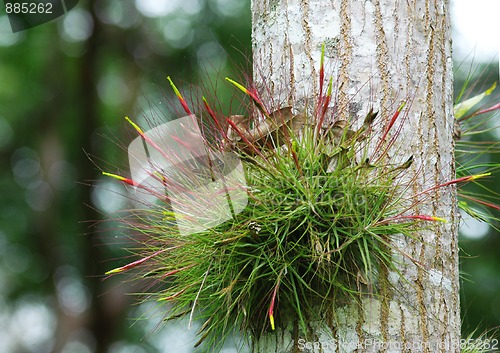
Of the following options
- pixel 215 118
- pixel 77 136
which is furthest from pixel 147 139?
pixel 77 136

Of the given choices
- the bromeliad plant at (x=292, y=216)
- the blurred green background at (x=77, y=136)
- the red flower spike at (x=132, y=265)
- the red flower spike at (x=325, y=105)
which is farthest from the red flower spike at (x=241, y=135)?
the blurred green background at (x=77, y=136)

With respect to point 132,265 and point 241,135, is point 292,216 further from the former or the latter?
point 132,265

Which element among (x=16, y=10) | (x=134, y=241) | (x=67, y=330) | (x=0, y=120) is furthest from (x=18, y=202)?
(x=134, y=241)

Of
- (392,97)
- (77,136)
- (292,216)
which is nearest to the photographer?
(292,216)

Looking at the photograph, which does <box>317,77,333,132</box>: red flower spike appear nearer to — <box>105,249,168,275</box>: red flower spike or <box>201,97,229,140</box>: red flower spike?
<box>201,97,229,140</box>: red flower spike

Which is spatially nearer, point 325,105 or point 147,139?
point 325,105

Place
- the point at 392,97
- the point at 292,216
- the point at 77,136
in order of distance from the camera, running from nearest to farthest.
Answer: the point at 292,216 < the point at 392,97 < the point at 77,136

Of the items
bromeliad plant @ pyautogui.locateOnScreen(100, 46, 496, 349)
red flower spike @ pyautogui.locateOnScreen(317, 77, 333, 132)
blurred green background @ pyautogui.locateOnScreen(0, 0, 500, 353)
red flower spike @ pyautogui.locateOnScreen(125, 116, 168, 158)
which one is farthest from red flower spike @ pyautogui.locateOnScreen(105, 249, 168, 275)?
blurred green background @ pyautogui.locateOnScreen(0, 0, 500, 353)

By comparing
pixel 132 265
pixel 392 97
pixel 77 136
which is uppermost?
pixel 392 97
